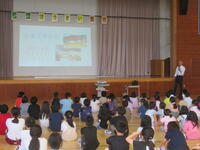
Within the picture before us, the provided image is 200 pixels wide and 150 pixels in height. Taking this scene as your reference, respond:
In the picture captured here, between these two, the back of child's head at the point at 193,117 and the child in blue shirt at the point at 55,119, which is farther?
the child in blue shirt at the point at 55,119

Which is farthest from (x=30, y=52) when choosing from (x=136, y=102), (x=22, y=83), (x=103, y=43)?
(x=136, y=102)

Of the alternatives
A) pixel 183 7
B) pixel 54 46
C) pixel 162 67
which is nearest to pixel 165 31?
pixel 183 7

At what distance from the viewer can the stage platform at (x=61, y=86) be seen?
9.29m

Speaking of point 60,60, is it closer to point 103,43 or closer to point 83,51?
point 83,51

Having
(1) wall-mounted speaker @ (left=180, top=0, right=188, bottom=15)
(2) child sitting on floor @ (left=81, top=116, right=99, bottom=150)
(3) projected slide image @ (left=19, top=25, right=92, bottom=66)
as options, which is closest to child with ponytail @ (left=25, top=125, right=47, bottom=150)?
(2) child sitting on floor @ (left=81, top=116, right=99, bottom=150)

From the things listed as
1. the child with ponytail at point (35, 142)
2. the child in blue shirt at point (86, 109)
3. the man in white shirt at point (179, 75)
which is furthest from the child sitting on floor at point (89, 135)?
the man in white shirt at point (179, 75)

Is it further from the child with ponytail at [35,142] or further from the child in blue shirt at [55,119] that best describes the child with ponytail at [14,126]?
the child with ponytail at [35,142]

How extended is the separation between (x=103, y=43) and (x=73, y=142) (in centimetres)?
698

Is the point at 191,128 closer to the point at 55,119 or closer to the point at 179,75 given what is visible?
the point at 55,119

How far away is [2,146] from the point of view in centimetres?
454

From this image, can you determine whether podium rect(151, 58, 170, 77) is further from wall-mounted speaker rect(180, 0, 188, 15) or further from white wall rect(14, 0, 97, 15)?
white wall rect(14, 0, 97, 15)

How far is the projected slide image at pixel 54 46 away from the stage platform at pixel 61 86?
0.78 m

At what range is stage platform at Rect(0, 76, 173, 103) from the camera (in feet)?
30.5

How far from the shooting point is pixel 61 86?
9.67 m
